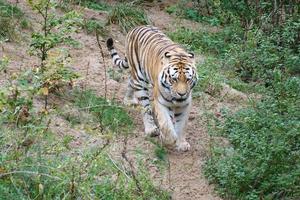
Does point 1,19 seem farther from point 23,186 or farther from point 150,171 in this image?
point 23,186

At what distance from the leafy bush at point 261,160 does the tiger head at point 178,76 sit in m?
0.58

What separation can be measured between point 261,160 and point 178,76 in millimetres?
1274

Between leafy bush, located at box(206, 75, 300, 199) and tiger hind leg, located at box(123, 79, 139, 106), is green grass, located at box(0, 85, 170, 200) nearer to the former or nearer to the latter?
leafy bush, located at box(206, 75, 300, 199)

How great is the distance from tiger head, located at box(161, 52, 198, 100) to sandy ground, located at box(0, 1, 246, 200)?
1.38 feet

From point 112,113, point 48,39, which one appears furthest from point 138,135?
point 48,39

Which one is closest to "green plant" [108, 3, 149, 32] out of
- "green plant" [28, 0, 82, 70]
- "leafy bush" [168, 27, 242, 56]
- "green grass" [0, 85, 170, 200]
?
"leafy bush" [168, 27, 242, 56]

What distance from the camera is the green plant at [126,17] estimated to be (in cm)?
1016

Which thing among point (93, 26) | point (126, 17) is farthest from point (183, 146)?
point (126, 17)

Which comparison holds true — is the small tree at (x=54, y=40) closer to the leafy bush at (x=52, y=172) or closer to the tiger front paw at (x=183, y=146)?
the leafy bush at (x=52, y=172)

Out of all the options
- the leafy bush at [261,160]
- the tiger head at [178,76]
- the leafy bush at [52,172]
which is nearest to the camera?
the leafy bush at [52,172]

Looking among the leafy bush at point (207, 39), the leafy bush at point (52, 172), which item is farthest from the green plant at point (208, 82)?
the leafy bush at point (52, 172)

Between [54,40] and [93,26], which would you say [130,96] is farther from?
[93,26]

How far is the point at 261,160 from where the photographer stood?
225 inches

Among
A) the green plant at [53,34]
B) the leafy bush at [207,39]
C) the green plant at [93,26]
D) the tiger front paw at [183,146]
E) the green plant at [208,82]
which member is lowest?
the leafy bush at [207,39]
